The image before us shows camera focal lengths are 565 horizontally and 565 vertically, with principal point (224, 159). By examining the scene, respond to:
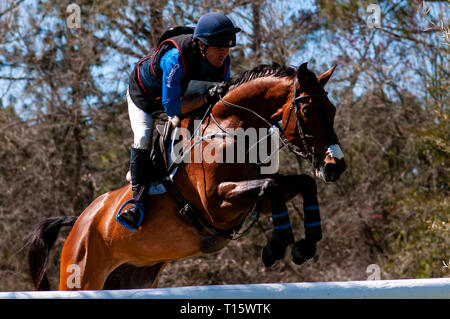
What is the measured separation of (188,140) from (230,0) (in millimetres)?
5511

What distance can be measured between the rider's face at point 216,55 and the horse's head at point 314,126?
574 mm

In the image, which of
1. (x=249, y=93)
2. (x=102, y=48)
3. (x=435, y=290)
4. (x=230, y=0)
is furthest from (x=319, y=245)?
(x=435, y=290)

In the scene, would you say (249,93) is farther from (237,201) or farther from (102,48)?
(102,48)

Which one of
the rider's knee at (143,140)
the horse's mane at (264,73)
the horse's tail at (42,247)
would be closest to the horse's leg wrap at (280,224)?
the horse's mane at (264,73)

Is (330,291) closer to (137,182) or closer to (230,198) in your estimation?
(230,198)

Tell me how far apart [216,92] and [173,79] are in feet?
1.17

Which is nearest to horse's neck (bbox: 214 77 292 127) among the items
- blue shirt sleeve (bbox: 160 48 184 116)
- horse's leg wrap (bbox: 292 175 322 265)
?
blue shirt sleeve (bbox: 160 48 184 116)

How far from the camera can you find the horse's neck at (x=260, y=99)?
377cm

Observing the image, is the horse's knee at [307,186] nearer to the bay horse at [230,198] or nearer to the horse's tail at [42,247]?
the bay horse at [230,198]

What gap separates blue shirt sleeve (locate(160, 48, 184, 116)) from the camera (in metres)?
3.77

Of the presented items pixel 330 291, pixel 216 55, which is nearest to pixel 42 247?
pixel 216 55

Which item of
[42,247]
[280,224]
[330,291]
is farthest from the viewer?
[42,247]

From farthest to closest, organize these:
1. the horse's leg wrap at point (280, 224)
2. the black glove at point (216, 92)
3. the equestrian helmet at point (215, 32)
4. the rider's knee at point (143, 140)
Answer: the rider's knee at point (143, 140), the black glove at point (216, 92), the equestrian helmet at point (215, 32), the horse's leg wrap at point (280, 224)

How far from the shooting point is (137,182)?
163 inches
